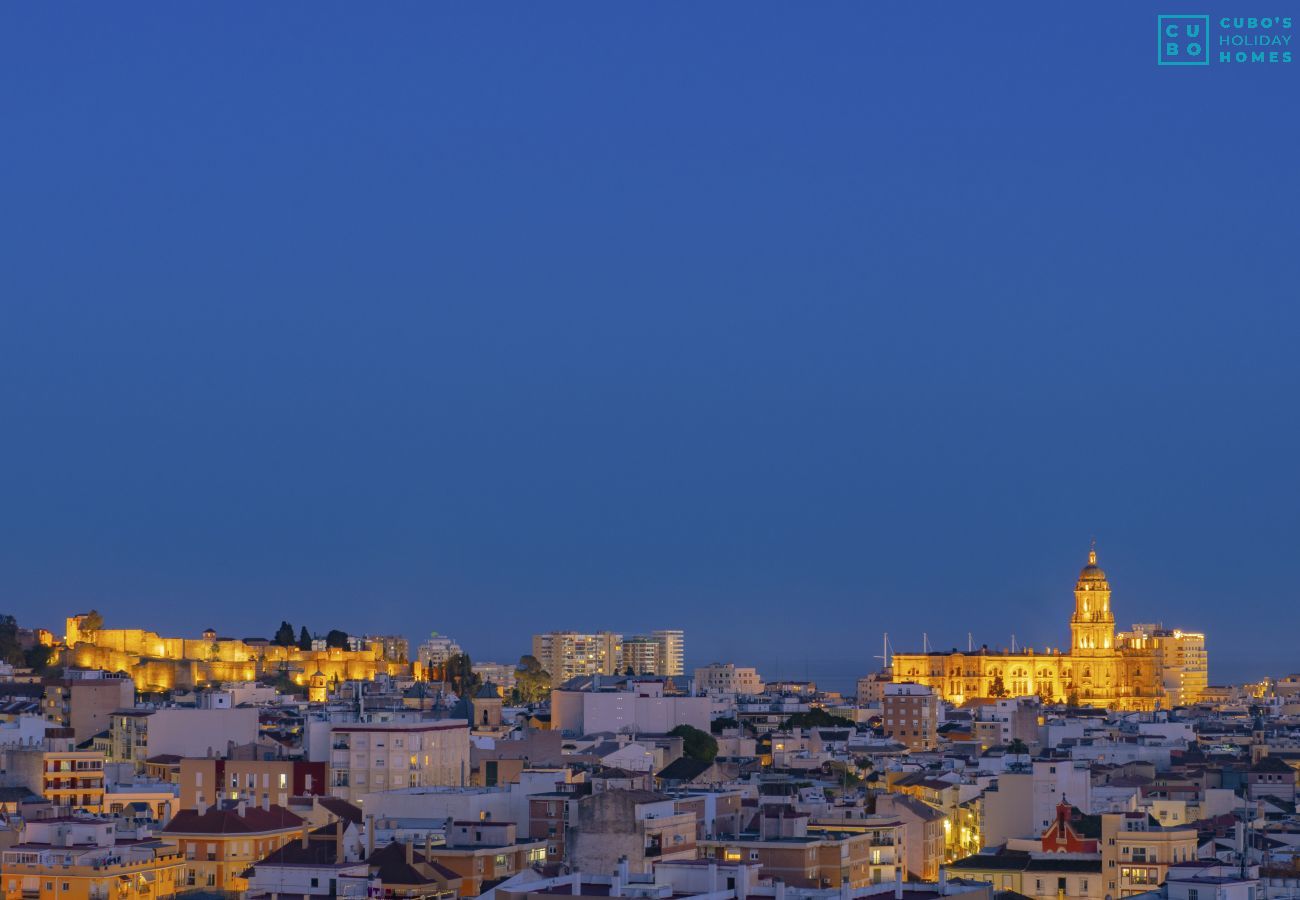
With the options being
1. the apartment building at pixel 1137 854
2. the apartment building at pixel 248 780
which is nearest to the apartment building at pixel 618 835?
the apartment building at pixel 1137 854

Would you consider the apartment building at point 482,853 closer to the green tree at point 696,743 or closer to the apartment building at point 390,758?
the apartment building at point 390,758

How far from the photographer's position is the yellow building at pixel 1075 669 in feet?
588

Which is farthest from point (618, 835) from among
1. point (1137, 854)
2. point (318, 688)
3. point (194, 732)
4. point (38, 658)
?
point (38, 658)

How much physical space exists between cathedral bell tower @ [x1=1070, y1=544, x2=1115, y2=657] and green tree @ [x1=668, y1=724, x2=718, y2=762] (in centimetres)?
8982

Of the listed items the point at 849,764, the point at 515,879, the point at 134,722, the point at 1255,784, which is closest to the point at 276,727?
the point at 134,722

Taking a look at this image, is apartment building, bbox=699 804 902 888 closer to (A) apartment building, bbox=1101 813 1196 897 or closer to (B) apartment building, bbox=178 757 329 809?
(A) apartment building, bbox=1101 813 1196 897

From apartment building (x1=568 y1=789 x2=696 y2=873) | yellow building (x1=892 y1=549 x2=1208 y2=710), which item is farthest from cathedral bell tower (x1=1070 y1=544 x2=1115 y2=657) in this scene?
apartment building (x1=568 y1=789 x2=696 y2=873)

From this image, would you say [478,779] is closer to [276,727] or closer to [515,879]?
[276,727]

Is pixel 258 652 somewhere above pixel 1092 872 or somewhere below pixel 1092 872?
above

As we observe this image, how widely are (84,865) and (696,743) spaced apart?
46.1 metres

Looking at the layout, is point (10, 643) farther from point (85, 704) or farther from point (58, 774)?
point (58, 774)

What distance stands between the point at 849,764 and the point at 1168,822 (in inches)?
939

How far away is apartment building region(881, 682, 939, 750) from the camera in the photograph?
387 ft

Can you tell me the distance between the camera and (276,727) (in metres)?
90.7
